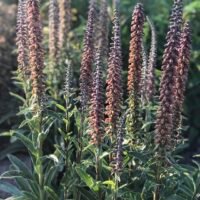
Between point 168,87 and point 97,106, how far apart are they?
2.42ft

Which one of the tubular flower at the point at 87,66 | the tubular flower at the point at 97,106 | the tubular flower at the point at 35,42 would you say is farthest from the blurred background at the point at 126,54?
the tubular flower at the point at 97,106

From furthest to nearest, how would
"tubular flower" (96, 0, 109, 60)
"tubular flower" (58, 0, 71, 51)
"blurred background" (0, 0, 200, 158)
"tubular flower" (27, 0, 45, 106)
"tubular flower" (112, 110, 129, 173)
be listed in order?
1. "blurred background" (0, 0, 200, 158)
2. "tubular flower" (58, 0, 71, 51)
3. "tubular flower" (96, 0, 109, 60)
4. "tubular flower" (27, 0, 45, 106)
5. "tubular flower" (112, 110, 129, 173)

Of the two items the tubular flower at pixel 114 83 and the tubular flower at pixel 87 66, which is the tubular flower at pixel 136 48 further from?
the tubular flower at pixel 87 66

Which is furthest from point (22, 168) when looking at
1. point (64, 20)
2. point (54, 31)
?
point (64, 20)

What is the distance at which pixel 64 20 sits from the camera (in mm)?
8344

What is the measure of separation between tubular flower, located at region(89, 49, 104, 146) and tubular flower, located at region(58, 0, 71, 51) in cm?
309

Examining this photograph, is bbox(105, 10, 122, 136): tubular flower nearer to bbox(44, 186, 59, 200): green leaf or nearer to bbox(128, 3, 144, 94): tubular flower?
bbox(128, 3, 144, 94): tubular flower

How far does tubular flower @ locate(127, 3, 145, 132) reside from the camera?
17.3ft

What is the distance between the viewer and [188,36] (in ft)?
17.0

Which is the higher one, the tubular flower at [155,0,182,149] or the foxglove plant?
the foxglove plant

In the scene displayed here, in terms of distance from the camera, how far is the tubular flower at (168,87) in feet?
15.4

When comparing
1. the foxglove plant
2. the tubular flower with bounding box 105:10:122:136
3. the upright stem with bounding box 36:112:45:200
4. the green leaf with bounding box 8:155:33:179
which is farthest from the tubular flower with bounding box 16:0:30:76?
the foxglove plant

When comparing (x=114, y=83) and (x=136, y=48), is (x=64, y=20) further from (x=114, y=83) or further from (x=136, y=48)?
(x=114, y=83)

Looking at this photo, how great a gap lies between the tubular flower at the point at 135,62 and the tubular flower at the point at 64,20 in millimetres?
2922
